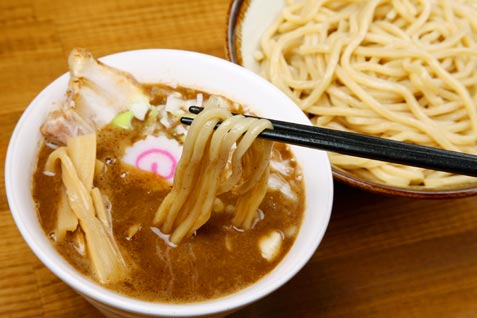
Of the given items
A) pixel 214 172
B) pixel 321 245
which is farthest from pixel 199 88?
pixel 321 245

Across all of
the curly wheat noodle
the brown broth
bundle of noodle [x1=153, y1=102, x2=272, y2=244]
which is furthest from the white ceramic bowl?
Answer: the curly wheat noodle

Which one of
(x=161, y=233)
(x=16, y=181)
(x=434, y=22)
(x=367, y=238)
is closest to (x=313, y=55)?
(x=434, y=22)

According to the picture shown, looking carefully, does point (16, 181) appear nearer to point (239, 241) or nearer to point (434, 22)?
point (239, 241)

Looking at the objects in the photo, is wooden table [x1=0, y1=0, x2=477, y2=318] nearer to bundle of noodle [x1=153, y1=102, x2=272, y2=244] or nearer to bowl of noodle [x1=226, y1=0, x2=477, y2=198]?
bowl of noodle [x1=226, y1=0, x2=477, y2=198]

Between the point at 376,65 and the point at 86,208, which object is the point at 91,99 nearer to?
the point at 86,208

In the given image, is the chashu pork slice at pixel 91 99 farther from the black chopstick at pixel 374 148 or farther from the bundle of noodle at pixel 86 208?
the black chopstick at pixel 374 148

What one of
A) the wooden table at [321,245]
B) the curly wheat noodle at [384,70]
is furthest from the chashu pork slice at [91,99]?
the curly wheat noodle at [384,70]
